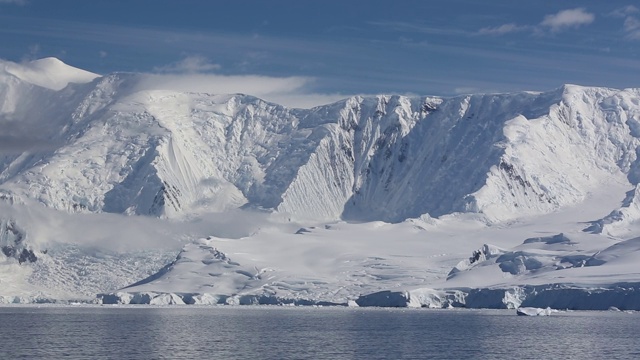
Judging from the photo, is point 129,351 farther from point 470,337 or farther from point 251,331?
point 470,337

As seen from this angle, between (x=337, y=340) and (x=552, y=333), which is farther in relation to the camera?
(x=552, y=333)

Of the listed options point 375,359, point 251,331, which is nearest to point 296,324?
point 251,331

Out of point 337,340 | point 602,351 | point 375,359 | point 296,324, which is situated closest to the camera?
point 375,359

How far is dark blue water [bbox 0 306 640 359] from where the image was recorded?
121 meters

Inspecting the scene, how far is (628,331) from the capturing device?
502 feet

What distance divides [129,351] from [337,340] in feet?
94.6

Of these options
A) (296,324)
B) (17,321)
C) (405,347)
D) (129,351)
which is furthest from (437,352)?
(17,321)

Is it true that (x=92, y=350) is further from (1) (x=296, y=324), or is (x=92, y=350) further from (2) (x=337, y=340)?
(1) (x=296, y=324)

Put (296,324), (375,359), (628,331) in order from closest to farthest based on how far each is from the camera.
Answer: (375,359), (628,331), (296,324)

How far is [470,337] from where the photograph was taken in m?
147

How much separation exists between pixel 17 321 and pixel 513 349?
94.1 metres

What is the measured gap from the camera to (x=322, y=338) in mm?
143750

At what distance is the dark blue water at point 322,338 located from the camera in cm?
12094

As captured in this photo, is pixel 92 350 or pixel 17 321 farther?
pixel 17 321
